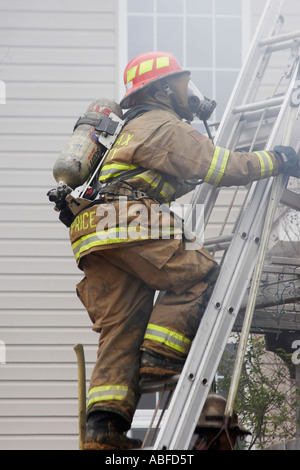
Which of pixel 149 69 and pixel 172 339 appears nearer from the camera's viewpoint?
pixel 172 339

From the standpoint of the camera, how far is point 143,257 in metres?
3.65

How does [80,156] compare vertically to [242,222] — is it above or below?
above

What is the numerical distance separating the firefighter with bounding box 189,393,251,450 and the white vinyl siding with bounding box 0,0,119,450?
3289 millimetres

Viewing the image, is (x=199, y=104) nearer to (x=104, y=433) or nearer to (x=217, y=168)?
(x=217, y=168)

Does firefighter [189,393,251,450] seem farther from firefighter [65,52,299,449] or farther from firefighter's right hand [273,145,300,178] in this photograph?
firefighter's right hand [273,145,300,178]

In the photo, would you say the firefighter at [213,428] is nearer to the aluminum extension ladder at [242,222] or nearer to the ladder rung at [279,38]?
the aluminum extension ladder at [242,222]

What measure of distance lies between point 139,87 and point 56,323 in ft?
12.1

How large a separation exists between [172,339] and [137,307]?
0.98ft

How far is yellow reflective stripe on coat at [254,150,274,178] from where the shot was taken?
3.71 m

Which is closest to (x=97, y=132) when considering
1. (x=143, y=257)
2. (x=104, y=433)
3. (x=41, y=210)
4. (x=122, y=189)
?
(x=122, y=189)

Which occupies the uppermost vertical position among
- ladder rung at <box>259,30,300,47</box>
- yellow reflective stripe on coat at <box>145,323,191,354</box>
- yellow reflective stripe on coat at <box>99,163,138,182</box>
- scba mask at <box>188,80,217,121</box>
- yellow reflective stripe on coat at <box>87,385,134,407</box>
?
ladder rung at <box>259,30,300,47</box>

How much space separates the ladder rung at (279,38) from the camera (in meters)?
4.17

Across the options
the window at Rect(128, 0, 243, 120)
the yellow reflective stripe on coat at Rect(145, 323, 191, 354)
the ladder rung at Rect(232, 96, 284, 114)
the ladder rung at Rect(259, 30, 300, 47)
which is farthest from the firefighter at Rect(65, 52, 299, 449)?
the window at Rect(128, 0, 243, 120)
